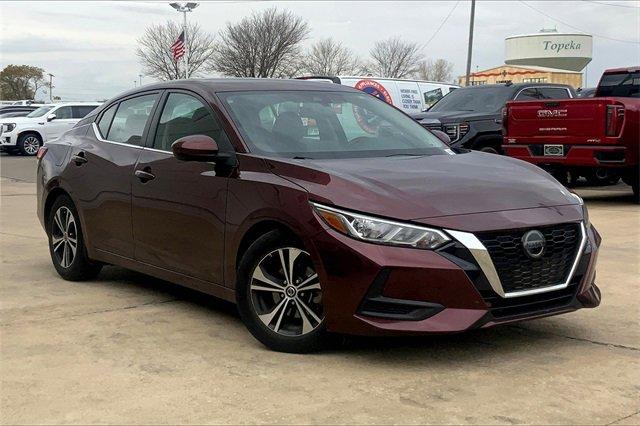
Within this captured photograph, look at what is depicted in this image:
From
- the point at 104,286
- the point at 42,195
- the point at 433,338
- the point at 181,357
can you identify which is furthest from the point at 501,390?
the point at 42,195

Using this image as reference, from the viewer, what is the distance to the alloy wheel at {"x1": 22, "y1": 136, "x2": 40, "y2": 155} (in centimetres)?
2609

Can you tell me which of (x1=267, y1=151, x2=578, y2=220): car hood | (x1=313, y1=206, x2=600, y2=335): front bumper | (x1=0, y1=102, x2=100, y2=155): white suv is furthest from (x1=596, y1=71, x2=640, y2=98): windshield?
(x1=0, y1=102, x2=100, y2=155): white suv

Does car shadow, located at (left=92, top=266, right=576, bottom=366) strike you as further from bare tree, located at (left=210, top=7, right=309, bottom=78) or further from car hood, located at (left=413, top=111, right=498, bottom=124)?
bare tree, located at (left=210, top=7, right=309, bottom=78)

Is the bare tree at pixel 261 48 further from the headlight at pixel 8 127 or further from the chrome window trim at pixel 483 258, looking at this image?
the chrome window trim at pixel 483 258

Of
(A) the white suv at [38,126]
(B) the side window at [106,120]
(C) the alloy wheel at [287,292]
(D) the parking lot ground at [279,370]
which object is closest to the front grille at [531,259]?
(D) the parking lot ground at [279,370]

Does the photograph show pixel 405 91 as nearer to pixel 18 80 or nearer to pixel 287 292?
pixel 287 292

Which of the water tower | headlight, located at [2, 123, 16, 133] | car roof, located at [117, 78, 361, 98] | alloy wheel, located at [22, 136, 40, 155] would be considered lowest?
alloy wheel, located at [22, 136, 40, 155]

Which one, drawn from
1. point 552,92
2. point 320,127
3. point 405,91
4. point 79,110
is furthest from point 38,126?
point 320,127

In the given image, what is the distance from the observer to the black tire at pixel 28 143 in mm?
26062

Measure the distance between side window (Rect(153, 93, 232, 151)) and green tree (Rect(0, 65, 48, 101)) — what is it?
315 feet

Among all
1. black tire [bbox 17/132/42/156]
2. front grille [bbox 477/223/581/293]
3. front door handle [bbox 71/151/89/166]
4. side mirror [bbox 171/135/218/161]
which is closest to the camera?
front grille [bbox 477/223/581/293]

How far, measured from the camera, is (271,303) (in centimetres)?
435

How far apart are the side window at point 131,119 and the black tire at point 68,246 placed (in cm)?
74

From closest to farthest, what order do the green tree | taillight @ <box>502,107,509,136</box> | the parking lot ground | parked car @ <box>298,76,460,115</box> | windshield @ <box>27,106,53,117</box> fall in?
the parking lot ground
taillight @ <box>502,107,509,136</box>
parked car @ <box>298,76,460,115</box>
windshield @ <box>27,106,53,117</box>
the green tree
